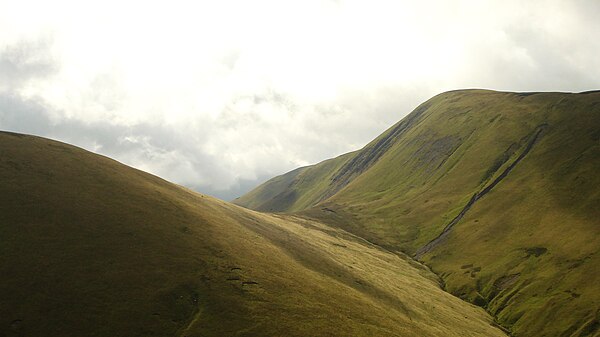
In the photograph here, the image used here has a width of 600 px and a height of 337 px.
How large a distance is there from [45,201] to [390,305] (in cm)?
6758

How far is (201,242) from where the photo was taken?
7169cm

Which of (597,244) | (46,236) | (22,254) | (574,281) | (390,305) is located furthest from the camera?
(597,244)

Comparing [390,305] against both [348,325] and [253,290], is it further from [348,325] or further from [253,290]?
[253,290]

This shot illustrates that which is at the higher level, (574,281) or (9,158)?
(9,158)

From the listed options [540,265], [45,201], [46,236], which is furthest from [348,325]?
[540,265]

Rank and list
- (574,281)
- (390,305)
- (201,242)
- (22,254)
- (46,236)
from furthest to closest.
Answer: (574,281)
(390,305)
(201,242)
(46,236)
(22,254)

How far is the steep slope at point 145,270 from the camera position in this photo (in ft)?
163

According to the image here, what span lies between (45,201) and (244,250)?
3444 cm

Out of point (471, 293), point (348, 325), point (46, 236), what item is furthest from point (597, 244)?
point (46, 236)

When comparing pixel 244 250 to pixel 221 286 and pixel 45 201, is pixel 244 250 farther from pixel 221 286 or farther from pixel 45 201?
pixel 45 201

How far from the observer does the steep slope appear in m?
49.8

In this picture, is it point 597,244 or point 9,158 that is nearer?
point 9,158

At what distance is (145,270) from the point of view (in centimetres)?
5859

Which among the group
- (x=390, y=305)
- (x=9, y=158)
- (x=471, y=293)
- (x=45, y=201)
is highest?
(x=9, y=158)
